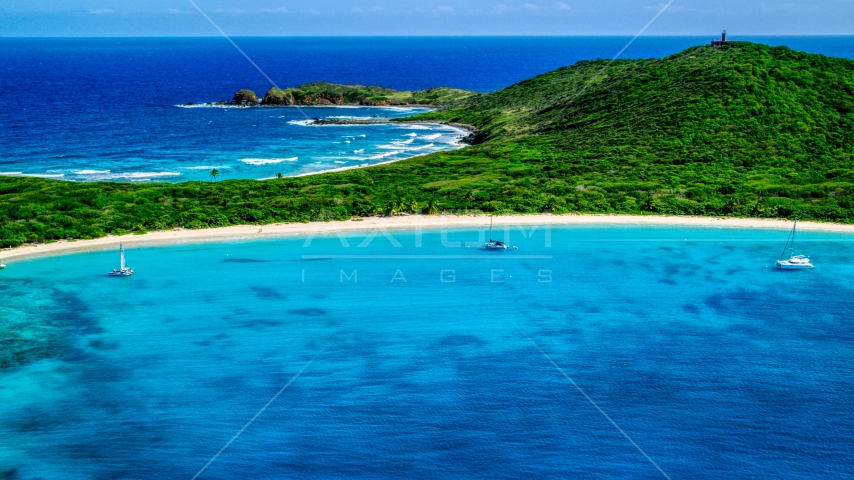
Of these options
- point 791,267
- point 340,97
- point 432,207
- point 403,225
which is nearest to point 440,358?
point 403,225

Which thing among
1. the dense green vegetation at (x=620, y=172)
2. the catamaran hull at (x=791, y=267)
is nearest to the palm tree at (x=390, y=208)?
the dense green vegetation at (x=620, y=172)

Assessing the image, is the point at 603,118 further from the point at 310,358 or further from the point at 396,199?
the point at 310,358

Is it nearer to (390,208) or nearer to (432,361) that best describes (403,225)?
(390,208)

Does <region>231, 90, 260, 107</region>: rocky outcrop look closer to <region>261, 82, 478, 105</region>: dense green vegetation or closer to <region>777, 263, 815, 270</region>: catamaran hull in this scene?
<region>261, 82, 478, 105</region>: dense green vegetation

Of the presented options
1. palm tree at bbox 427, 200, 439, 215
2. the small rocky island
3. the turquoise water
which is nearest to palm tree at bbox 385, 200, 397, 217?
Answer: palm tree at bbox 427, 200, 439, 215

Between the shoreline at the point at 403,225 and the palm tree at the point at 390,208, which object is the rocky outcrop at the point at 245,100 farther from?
the shoreline at the point at 403,225
